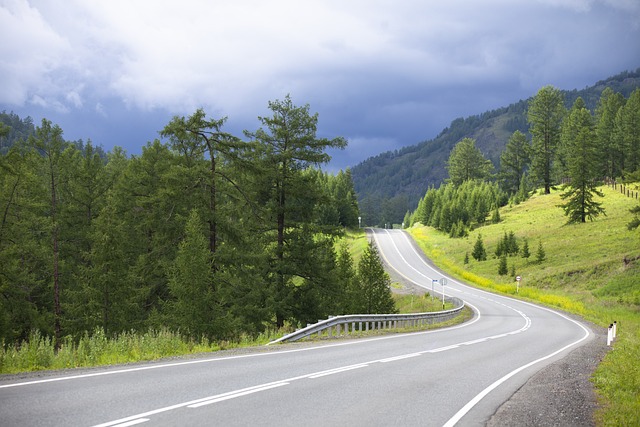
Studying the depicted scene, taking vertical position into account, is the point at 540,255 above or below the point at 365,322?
above

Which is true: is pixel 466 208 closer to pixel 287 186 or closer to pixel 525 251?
pixel 525 251

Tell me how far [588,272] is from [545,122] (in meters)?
58.7

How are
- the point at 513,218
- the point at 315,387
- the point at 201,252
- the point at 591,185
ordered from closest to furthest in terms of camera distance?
the point at 315,387
the point at 201,252
the point at 591,185
the point at 513,218

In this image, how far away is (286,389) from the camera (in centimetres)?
849

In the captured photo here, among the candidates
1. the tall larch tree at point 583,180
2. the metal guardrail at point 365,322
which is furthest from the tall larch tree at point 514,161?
the metal guardrail at point 365,322

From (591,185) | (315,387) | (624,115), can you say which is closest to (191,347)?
(315,387)

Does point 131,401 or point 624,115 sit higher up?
point 624,115

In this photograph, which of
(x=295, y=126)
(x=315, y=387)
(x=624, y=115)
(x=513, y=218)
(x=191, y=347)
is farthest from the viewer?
(x=624, y=115)

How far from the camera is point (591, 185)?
2478 inches

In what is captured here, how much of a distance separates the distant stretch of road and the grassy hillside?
2.02 m

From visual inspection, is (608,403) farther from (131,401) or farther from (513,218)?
(513,218)

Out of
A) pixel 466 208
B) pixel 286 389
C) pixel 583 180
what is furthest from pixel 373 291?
pixel 466 208

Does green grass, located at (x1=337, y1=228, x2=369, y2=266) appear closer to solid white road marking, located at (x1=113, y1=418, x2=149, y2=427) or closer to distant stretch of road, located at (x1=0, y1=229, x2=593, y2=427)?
distant stretch of road, located at (x1=0, y1=229, x2=593, y2=427)

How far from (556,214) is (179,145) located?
2581 inches
